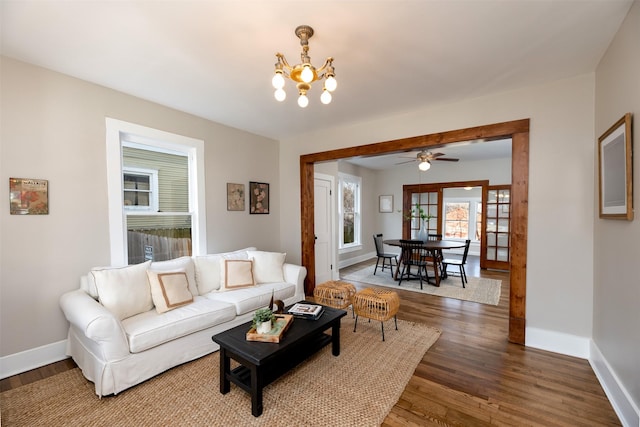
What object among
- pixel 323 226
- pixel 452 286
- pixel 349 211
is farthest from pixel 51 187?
pixel 349 211

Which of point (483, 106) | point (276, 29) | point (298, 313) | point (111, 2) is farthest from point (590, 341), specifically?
point (111, 2)

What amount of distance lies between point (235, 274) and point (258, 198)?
4.95 feet

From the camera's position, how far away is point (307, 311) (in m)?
2.49

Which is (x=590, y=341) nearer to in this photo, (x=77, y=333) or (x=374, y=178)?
(x=77, y=333)

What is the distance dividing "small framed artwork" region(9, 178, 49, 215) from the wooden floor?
1366 mm

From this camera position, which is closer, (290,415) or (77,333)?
(290,415)

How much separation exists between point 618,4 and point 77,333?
15.0 ft

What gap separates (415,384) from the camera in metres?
2.15

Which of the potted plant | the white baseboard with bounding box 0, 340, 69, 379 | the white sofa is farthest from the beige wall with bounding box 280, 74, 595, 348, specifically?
the white baseboard with bounding box 0, 340, 69, 379

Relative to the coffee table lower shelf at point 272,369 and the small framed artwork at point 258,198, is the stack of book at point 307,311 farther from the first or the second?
the small framed artwork at point 258,198

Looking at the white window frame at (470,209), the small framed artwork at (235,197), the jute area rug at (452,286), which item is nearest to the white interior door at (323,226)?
the jute area rug at (452,286)

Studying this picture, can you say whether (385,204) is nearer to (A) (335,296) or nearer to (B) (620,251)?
(A) (335,296)

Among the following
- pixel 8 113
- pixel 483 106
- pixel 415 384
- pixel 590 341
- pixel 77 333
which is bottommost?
pixel 415 384

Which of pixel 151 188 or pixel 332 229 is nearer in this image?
pixel 151 188
